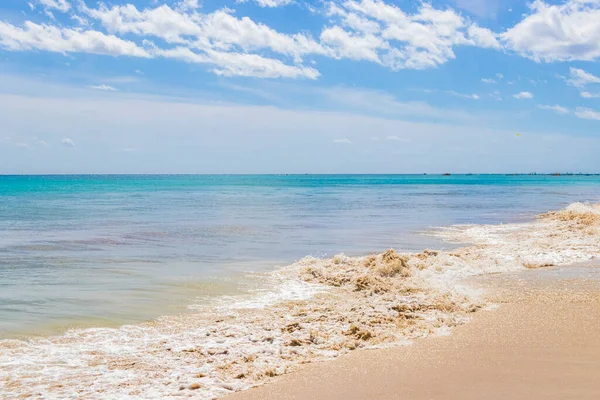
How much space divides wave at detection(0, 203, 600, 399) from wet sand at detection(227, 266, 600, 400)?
1.28 ft

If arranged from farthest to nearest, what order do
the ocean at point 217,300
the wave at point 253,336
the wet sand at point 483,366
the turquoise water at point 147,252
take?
the turquoise water at point 147,252 → the ocean at point 217,300 → the wave at point 253,336 → the wet sand at point 483,366

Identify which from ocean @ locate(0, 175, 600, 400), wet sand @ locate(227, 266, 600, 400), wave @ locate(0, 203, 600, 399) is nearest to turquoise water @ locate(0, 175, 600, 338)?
ocean @ locate(0, 175, 600, 400)

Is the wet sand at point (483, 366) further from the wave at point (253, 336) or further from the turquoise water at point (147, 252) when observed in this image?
the turquoise water at point (147, 252)

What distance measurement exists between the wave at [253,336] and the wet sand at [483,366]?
390 mm

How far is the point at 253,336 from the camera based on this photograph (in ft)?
26.0

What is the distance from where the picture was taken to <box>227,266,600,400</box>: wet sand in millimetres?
5831

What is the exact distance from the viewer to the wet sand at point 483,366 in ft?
19.1

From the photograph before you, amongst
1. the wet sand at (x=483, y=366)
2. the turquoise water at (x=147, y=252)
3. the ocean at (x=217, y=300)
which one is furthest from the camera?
the turquoise water at (x=147, y=252)

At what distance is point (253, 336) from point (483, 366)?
10.5 feet

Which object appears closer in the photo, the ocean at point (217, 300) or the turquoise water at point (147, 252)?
the ocean at point (217, 300)

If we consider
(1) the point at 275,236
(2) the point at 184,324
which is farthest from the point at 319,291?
(1) the point at 275,236

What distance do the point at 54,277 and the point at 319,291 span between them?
6.61m

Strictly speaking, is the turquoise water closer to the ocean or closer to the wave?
the ocean

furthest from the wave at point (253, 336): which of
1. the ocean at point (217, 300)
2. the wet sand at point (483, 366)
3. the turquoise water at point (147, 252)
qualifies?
the turquoise water at point (147, 252)
